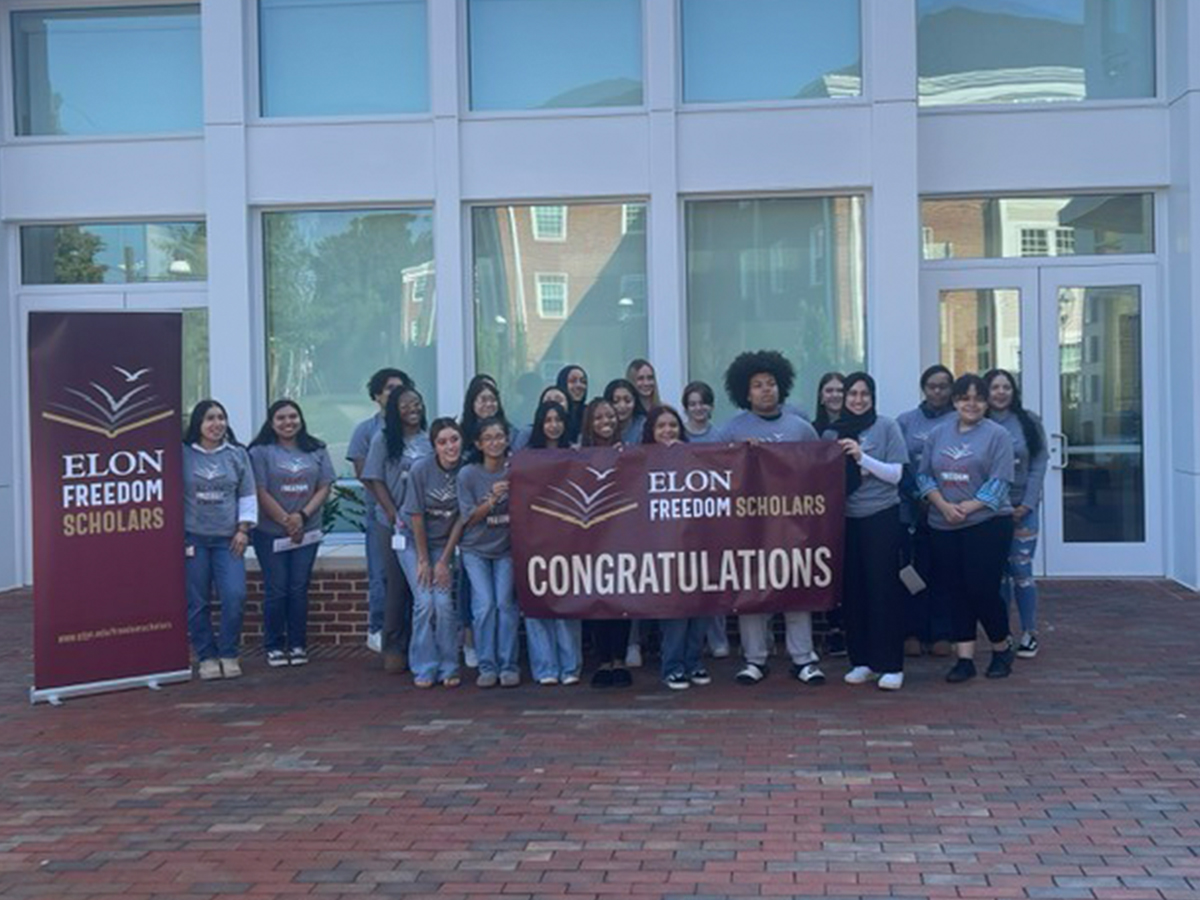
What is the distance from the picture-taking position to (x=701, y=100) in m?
12.2

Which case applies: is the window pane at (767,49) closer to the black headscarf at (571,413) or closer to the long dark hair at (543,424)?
the black headscarf at (571,413)

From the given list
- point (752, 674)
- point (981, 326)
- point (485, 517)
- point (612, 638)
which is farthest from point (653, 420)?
point (981, 326)

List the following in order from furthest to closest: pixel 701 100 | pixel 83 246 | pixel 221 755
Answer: pixel 83 246 → pixel 701 100 → pixel 221 755

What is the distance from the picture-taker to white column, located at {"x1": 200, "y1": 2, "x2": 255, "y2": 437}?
12.3 meters

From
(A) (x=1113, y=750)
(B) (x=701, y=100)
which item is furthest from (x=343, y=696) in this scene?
(B) (x=701, y=100)

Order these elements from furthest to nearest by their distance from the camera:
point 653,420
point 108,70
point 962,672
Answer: point 108,70 → point 653,420 → point 962,672

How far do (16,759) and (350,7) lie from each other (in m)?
7.29

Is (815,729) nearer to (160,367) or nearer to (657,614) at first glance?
(657,614)

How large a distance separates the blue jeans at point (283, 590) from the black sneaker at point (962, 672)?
414 centimetres

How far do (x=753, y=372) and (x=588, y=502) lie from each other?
124 cm

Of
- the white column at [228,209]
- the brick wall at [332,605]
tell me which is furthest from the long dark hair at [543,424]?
the white column at [228,209]

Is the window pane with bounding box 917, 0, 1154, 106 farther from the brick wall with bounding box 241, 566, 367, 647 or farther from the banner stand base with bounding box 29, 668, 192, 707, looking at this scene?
the banner stand base with bounding box 29, 668, 192, 707

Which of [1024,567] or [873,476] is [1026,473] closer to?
[1024,567]

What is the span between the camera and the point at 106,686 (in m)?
8.97
